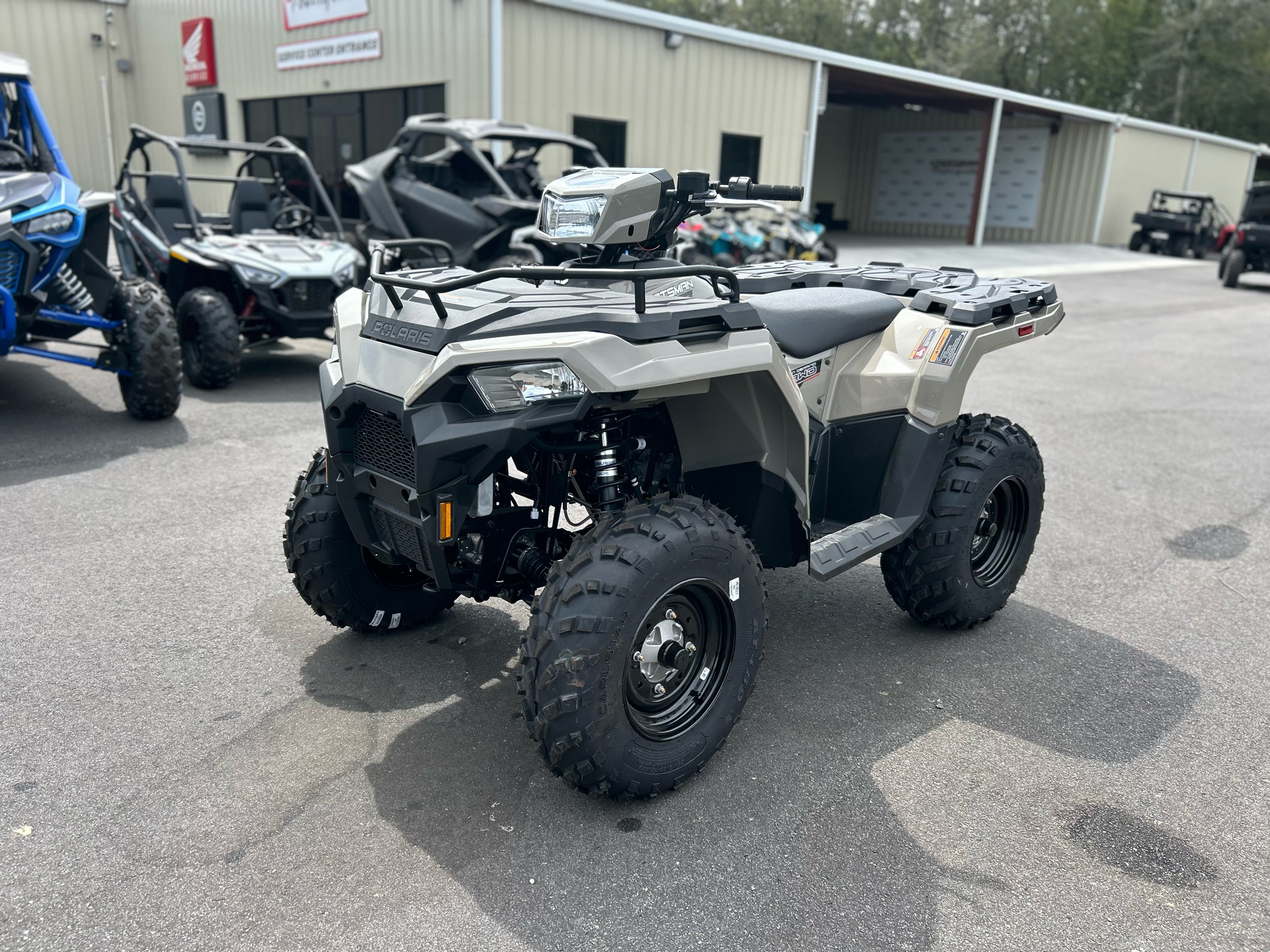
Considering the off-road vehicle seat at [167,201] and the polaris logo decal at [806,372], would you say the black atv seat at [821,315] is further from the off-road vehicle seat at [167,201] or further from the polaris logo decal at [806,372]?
the off-road vehicle seat at [167,201]

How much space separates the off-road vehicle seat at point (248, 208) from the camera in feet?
29.3

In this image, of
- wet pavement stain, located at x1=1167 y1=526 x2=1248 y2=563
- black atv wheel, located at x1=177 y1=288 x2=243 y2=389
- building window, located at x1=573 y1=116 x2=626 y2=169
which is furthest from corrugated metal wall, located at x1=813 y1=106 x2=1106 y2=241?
wet pavement stain, located at x1=1167 y1=526 x2=1248 y2=563

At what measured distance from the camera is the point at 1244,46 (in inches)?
1933

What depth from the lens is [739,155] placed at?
60.6ft

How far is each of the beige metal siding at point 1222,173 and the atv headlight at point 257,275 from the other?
33.9 m

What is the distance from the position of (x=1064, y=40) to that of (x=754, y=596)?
6003cm

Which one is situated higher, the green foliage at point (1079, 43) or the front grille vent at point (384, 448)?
the green foliage at point (1079, 43)

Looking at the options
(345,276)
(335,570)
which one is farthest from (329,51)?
(335,570)

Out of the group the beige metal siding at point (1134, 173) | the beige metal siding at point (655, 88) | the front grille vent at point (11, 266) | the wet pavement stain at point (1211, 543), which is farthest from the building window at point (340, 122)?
the beige metal siding at point (1134, 173)

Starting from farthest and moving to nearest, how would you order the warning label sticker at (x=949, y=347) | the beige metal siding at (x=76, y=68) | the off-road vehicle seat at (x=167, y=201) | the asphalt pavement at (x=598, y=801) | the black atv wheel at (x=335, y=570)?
the beige metal siding at (x=76, y=68), the off-road vehicle seat at (x=167, y=201), the warning label sticker at (x=949, y=347), the black atv wheel at (x=335, y=570), the asphalt pavement at (x=598, y=801)

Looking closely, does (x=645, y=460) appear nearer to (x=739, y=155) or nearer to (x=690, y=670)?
(x=690, y=670)

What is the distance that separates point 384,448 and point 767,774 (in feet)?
4.59

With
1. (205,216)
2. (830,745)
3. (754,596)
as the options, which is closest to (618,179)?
(754,596)

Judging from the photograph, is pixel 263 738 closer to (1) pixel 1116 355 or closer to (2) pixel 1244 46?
(1) pixel 1116 355
